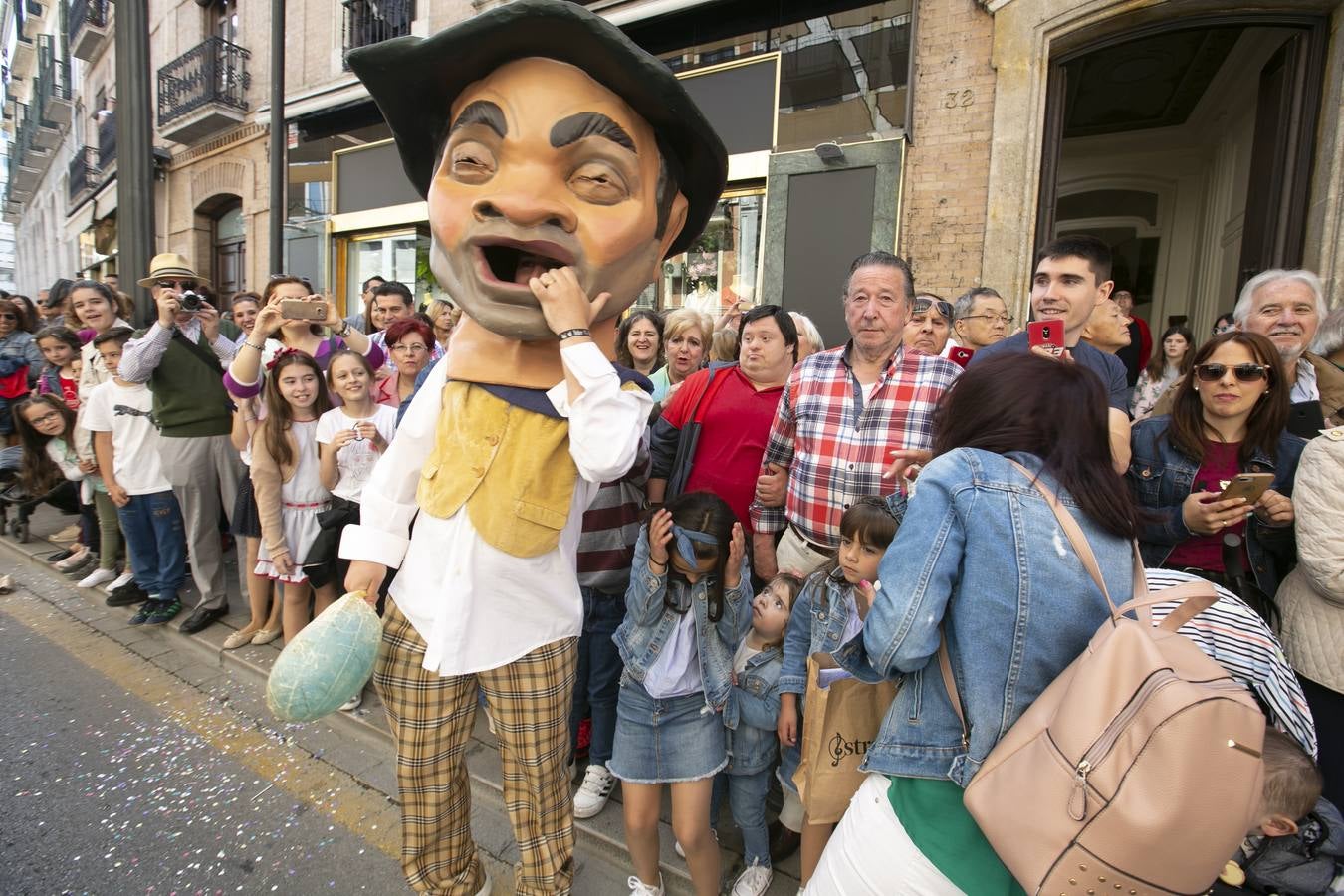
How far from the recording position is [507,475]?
158 cm

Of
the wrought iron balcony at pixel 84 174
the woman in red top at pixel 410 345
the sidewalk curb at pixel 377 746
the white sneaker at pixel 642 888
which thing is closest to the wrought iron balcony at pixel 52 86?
the wrought iron balcony at pixel 84 174

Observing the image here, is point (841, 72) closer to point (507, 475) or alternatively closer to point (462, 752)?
point (507, 475)

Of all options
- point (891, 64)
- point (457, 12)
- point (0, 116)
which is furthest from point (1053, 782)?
point (0, 116)

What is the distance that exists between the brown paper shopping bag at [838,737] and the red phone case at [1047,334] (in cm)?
106

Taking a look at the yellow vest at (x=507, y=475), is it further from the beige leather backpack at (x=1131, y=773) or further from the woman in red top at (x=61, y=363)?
the woman in red top at (x=61, y=363)

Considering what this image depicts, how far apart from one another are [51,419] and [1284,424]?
6.55 m

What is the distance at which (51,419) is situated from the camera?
4.52m

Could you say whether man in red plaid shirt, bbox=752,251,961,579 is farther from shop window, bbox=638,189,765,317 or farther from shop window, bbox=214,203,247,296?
shop window, bbox=214,203,247,296

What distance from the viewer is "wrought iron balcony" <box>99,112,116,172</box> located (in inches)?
558

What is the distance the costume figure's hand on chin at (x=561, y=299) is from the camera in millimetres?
1464

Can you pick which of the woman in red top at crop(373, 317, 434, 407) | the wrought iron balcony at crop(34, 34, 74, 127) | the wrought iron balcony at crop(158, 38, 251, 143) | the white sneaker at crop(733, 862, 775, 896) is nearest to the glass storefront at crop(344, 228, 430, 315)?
the wrought iron balcony at crop(158, 38, 251, 143)

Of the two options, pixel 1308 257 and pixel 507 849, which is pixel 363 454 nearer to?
pixel 507 849

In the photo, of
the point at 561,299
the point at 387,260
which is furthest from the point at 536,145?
the point at 387,260

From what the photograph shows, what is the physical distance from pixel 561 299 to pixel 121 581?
4.50 meters
